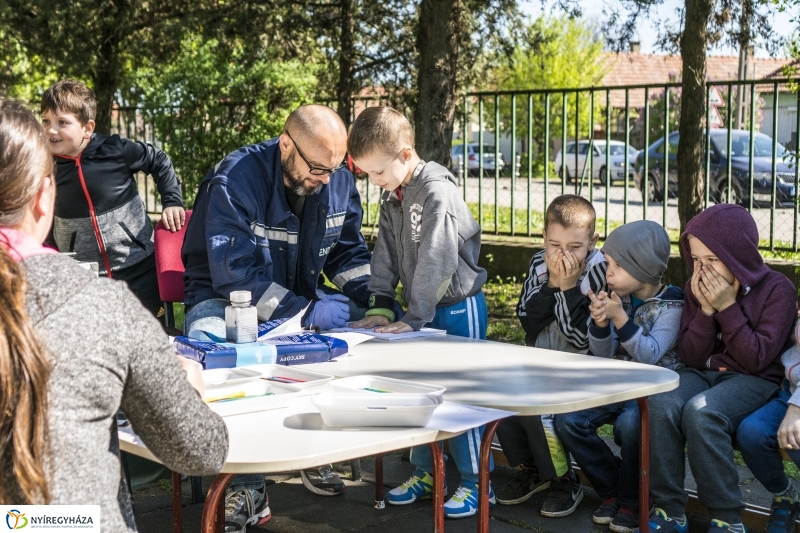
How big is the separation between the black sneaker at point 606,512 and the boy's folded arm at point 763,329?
2.33 feet

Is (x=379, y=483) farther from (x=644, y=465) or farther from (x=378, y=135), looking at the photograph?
(x=378, y=135)

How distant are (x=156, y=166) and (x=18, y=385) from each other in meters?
3.46

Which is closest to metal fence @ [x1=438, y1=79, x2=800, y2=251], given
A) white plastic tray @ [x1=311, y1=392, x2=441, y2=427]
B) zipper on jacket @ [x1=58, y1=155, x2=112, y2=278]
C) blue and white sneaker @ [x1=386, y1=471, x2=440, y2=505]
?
blue and white sneaker @ [x1=386, y1=471, x2=440, y2=505]

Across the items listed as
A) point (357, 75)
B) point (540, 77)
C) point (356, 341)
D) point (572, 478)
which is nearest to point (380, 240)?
point (356, 341)

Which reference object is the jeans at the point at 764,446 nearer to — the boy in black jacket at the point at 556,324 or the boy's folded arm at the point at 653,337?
the boy's folded arm at the point at 653,337

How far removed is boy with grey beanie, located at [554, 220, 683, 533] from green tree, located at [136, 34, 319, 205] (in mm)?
6717

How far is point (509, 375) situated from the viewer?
9.30 feet

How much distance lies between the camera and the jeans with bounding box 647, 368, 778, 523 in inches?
121

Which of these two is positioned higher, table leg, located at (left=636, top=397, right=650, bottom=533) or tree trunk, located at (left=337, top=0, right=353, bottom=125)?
tree trunk, located at (left=337, top=0, right=353, bottom=125)

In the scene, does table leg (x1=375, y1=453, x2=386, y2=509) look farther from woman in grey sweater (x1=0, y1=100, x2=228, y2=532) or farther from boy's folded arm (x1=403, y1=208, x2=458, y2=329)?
woman in grey sweater (x1=0, y1=100, x2=228, y2=532)

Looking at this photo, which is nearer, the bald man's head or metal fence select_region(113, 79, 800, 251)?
the bald man's head

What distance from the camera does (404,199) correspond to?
3.94 m

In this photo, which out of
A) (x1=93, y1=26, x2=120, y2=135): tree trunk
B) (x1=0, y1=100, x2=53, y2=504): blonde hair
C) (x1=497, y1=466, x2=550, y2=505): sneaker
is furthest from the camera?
(x1=93, y1=26, x2=120, y2=135): tree trunk

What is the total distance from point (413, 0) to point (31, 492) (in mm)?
8616
